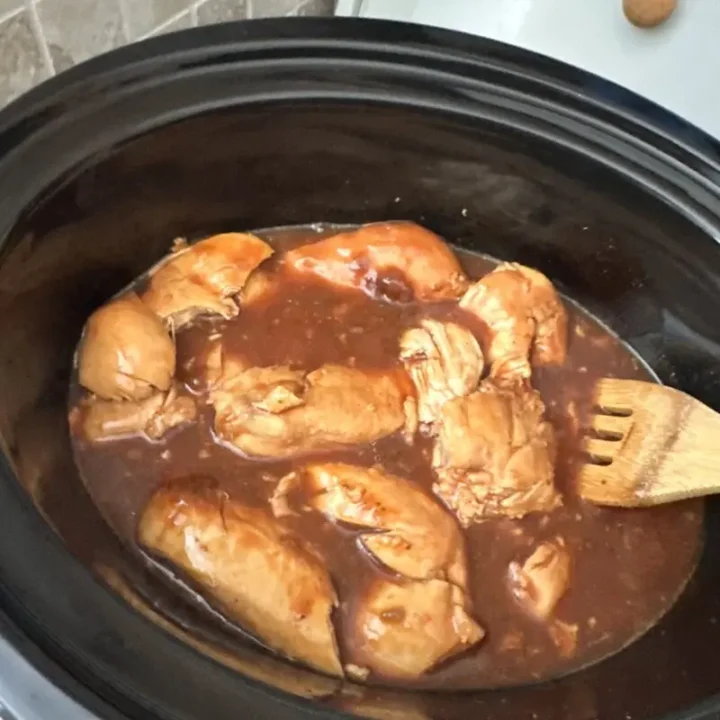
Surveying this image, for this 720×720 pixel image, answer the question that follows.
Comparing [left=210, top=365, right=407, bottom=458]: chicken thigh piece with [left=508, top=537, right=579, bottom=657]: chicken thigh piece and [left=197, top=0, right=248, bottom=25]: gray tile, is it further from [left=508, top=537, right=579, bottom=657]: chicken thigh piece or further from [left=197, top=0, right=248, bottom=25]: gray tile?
[left=197, top=0, right=248, bottom=25]: gray tile

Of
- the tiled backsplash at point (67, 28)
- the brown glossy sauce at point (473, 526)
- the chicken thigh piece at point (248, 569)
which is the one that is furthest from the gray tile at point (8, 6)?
the chicken thigh piece at point (248, 569)

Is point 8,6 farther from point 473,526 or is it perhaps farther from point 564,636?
point 564,636

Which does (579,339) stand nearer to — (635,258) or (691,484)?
(635,258)

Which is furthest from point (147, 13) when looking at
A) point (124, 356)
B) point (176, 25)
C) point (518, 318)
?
point (518, 318)

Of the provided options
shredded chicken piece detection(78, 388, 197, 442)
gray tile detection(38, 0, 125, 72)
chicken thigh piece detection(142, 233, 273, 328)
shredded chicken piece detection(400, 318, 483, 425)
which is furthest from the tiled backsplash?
shredded chicken piece detection(400, 318, 483, 425)

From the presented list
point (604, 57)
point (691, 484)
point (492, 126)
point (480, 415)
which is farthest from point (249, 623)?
point (604, 57)
